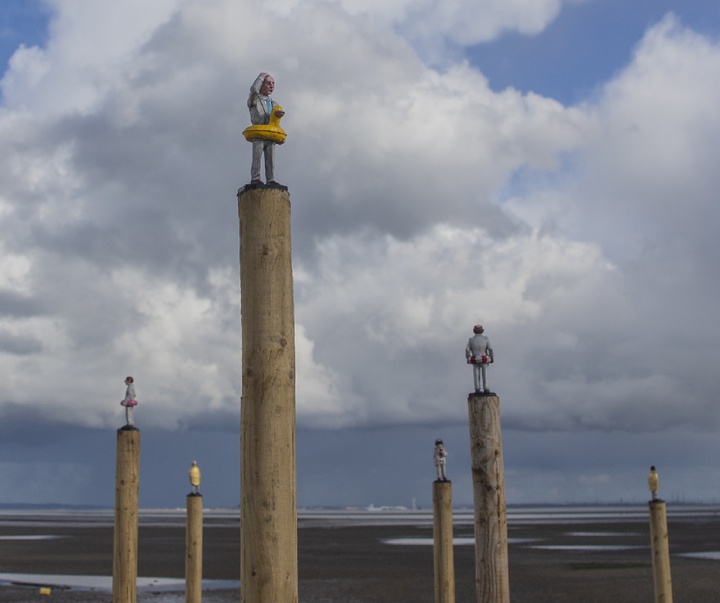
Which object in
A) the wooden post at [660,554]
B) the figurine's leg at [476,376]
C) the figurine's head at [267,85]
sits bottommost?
the wooden post at [660,554]

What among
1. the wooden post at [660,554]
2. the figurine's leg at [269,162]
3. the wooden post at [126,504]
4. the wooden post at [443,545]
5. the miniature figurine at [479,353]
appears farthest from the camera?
the wooden post at [660,554]

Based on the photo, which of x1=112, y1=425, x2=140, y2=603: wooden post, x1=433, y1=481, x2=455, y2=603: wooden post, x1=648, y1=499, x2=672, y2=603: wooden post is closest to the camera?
x1=112, y1=425, x2=140, y2=603: wooden post

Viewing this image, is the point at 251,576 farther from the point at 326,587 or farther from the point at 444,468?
the point at 326,587

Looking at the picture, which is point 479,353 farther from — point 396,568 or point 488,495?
point 396,568

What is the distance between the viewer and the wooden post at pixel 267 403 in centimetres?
636

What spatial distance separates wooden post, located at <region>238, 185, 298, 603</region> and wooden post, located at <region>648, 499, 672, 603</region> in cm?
1328

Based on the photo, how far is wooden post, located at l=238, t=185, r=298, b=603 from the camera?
20.9ft

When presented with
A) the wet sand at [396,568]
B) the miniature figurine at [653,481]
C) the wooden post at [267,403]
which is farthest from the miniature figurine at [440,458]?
the wet sand at [396,568]

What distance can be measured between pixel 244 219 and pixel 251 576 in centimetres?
239

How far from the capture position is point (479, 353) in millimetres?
11953

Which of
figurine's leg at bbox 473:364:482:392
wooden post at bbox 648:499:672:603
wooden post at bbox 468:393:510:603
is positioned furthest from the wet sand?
figurine's leg at bbox 473:364:482:392

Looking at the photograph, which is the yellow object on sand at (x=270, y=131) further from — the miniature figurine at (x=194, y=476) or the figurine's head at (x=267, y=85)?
the miniature figurine at (x=194, y=476)

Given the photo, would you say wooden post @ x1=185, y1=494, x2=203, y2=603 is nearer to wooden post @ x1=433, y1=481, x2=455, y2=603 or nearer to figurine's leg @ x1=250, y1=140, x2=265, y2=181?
wooden post @ x1=433, y1=481, x2=455, y2=603

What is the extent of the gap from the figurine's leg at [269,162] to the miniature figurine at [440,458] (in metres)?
11.5
